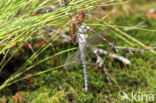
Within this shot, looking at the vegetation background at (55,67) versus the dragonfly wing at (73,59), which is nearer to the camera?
the vegetation background at (55,67)

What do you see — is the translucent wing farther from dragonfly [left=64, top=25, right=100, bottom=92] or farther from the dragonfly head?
the dragonfly head

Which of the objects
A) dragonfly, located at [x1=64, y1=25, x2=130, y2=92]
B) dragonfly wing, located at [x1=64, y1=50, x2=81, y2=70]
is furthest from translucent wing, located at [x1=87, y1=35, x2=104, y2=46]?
dragonfly wing, located at [x1=64, y1=50, x2=81, y2=70]

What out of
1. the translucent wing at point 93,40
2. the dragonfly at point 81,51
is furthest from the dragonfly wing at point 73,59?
the translucent wing at point 93,40

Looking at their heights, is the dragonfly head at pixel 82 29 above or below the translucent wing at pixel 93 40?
above

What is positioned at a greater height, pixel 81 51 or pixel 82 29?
pixel 82 29

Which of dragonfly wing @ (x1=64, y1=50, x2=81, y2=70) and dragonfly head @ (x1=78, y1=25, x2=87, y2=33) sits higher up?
dragonfly head @ (x1=78, y1=25, x2=87, y2=33)

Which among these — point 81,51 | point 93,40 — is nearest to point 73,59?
point 81,51

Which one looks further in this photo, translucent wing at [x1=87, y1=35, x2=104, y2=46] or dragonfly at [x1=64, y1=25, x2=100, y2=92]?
translucent wing at [x1=87, y1=35, x2=104, y2=46]

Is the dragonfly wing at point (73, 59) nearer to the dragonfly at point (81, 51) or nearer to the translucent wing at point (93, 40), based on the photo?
the dragonfly at point (81, 51)

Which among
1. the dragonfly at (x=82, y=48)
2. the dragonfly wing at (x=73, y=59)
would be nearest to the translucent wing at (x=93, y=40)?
the dragonfly at (x=82, y=48)

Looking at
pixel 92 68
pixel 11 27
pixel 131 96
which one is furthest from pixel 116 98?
pixel 11 27

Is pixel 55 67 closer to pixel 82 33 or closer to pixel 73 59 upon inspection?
pixel 73 59

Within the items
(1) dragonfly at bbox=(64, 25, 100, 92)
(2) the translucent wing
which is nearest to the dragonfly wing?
(1) dragonfly at bbox=(64, 25, 100, 92)

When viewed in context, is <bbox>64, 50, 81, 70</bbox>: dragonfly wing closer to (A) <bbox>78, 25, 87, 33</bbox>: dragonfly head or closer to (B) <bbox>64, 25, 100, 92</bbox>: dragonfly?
(B) <bbox>64, 25, 100, 92</bbox>: dragonfly
